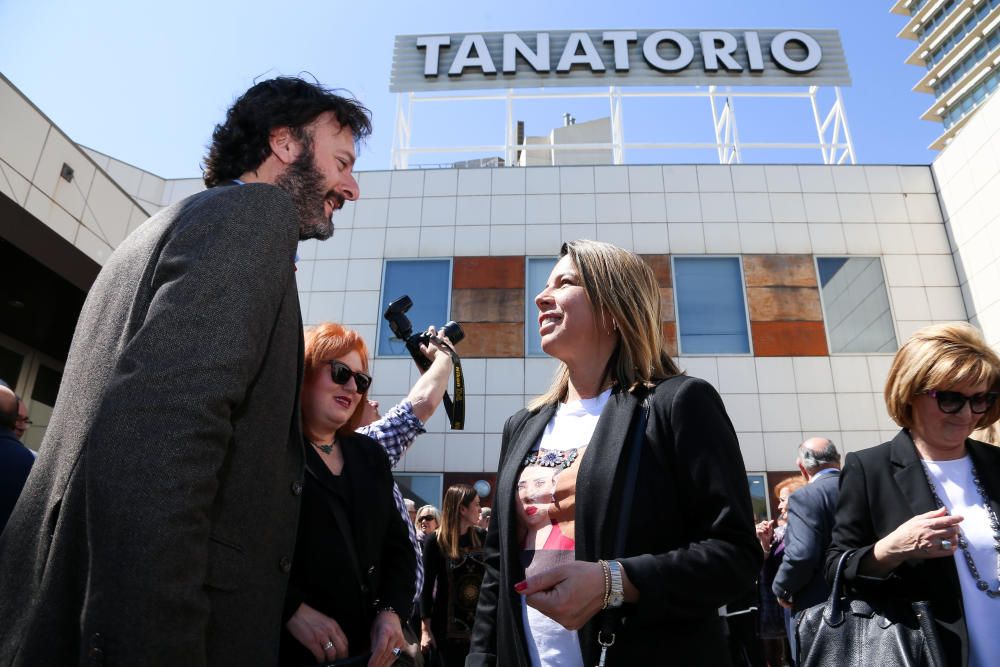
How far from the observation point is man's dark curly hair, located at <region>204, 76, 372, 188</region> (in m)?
1.77

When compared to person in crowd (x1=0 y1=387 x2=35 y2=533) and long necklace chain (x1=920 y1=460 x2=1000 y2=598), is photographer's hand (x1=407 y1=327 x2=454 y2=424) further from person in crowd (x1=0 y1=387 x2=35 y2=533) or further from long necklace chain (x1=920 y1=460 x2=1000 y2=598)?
long necklace chain (x1=920 y1=460 x2=1000 y2=598)

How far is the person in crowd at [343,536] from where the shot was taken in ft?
5.66

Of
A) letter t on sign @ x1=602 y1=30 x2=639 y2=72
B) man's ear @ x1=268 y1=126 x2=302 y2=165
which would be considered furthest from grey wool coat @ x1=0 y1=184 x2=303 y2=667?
letter t on sign @ x1=602 y1=30 x2=639 y2=72

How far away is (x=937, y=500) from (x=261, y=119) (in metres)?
2.57

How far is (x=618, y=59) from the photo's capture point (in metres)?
12.5

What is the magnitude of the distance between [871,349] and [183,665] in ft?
36.7

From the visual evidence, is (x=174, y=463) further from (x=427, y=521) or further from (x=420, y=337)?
(x=427, y=521)

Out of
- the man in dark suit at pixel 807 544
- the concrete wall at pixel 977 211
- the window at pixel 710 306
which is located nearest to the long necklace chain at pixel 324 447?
the man in dark suit at pixel 807 544

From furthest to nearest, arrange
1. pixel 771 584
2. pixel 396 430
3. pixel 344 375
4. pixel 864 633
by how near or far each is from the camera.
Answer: pixel 771 584
pixel 396 430
pixel 344 375
pixel 864 633

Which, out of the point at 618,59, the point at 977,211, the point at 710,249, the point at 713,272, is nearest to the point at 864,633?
the point at 713,272

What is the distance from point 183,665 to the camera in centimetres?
98

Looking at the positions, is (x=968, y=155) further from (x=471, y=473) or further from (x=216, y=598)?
(x=216, y=598)

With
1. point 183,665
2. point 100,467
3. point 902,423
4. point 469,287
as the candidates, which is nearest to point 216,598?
point 183,665

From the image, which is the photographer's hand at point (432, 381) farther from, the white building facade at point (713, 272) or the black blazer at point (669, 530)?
the white building facade at point (713, 272)
